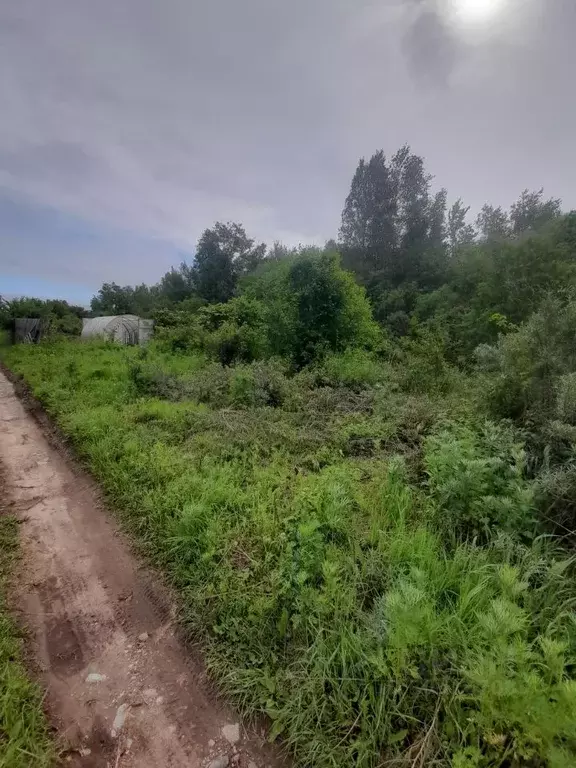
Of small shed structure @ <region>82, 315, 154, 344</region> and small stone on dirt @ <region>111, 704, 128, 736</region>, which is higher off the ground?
small shed structure @ <region>82, 315, 154, 344</region>

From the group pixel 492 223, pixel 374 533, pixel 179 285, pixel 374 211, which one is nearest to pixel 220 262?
pixel 179 285

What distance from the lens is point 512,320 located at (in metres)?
10.7

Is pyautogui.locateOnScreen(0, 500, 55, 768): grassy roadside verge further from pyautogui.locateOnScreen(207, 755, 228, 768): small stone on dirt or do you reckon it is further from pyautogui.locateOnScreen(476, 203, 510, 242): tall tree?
pyautogui.locateOnScreen(476, 203, 510, 242): tall tree

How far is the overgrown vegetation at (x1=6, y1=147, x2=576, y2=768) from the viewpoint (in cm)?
164

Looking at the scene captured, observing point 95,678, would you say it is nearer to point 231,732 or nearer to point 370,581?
point 231,732

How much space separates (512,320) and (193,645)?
11976 mm

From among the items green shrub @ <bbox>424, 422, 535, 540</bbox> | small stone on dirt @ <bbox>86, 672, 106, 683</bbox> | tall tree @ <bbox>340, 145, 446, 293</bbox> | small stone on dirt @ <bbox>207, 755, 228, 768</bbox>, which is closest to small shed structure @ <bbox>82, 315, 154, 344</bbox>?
tall tree @ <bbox>340, 145, 446, 293</bbox>

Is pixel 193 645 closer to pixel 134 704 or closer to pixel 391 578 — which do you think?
pixel 134 704

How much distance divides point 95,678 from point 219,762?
2.97 ft

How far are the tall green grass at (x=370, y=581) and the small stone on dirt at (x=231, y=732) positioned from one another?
11cm

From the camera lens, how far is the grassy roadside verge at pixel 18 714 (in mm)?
1637

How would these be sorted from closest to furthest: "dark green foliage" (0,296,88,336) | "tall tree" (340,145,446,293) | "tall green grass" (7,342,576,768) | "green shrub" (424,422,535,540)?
1. "tall green grass" (7,342,576,768)
2. "green shrub" (424,422,535,540)
3. "dark green foliage" (0,296,88,336)
4. "tall tree" (340,145,446,293)

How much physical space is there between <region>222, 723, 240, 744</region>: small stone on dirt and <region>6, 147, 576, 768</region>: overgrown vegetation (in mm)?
104

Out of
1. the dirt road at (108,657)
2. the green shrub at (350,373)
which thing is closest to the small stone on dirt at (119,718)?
the dirt road at (108,657)
